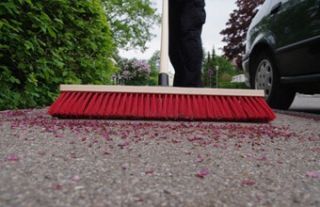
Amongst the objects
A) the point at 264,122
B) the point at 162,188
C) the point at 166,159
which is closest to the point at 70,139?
the point at 166,159

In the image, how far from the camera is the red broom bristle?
334cm

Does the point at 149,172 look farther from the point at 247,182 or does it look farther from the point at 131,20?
the point at 131,20

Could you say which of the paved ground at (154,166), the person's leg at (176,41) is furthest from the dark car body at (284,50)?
the paved ground at (154,166)

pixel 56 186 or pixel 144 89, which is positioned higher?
pixel 144 89

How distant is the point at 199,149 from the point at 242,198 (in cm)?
84

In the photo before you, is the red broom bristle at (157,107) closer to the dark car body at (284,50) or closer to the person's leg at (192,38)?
the person's leg at (192,38)

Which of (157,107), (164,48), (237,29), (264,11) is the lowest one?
(157,107)

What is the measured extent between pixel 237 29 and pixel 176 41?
31566mm

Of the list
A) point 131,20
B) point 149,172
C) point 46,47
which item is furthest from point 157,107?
point 131,20

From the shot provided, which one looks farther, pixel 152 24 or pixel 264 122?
pixel 152 24

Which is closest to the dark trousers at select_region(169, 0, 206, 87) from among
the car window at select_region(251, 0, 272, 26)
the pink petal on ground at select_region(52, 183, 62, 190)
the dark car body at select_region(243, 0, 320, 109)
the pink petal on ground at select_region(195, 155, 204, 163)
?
the dark car body at select_region(243, 0, 320, 109)

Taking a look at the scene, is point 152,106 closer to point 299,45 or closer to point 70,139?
point 70,139

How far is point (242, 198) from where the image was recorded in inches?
55.5

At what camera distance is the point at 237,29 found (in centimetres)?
3488
